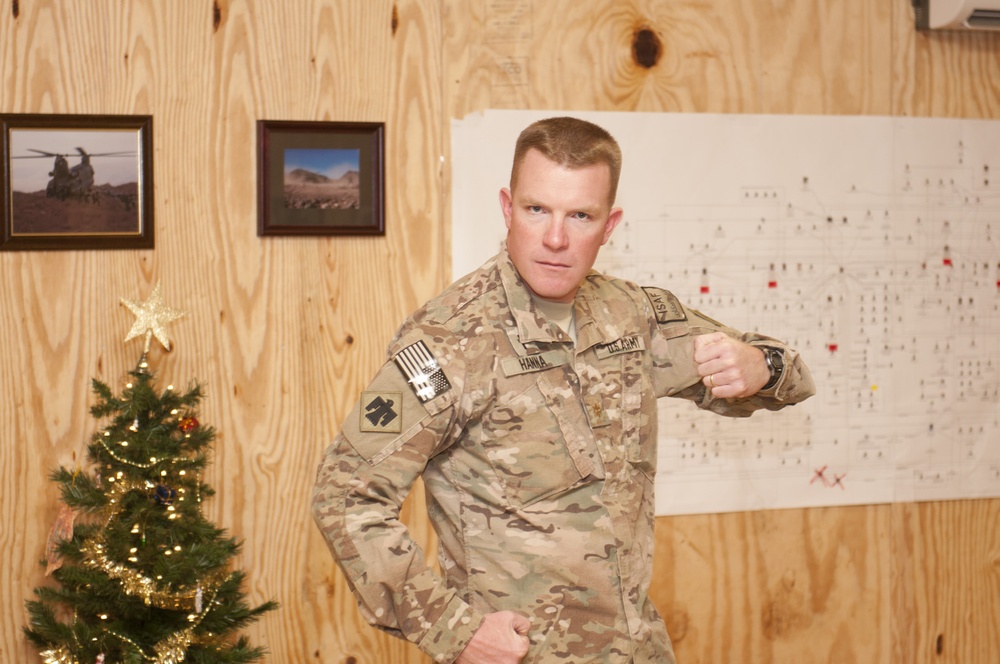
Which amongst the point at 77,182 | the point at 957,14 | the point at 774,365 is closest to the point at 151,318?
the point at 77,182

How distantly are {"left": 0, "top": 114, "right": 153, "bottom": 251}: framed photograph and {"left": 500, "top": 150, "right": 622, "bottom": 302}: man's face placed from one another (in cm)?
133

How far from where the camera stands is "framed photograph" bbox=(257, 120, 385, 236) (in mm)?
2736

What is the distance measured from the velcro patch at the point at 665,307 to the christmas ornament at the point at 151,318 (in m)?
1.32

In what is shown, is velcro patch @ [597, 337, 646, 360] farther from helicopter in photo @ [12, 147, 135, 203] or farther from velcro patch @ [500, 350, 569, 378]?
helicopter in photo @ [12, 147, 135, 203]

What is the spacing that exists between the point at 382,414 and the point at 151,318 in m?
1.22

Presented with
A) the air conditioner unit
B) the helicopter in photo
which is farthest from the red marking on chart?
the helicopter in photo

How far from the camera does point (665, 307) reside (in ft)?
6.67

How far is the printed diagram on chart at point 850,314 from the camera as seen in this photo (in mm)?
3010

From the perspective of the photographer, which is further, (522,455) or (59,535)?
(59,535)

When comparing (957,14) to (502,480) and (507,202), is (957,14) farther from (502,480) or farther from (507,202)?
(502,480)

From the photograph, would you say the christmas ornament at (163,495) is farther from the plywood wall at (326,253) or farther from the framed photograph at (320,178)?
the framed photograph at (320,178)

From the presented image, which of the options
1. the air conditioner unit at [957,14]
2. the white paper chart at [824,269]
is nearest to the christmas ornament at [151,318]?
the white paper chart at [824,269]

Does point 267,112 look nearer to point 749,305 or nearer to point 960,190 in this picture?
point 749,305

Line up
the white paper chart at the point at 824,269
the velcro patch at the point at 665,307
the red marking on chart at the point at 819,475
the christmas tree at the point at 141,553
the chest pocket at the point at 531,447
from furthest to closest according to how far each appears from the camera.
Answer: the red marking on chart at the point at 819,475 → the white paper chart at the point at 824,269 → the christmas tree at the point at 141,553 → the velcro patch at the point at 665,307 → the chest pocket at the point at 531,447
